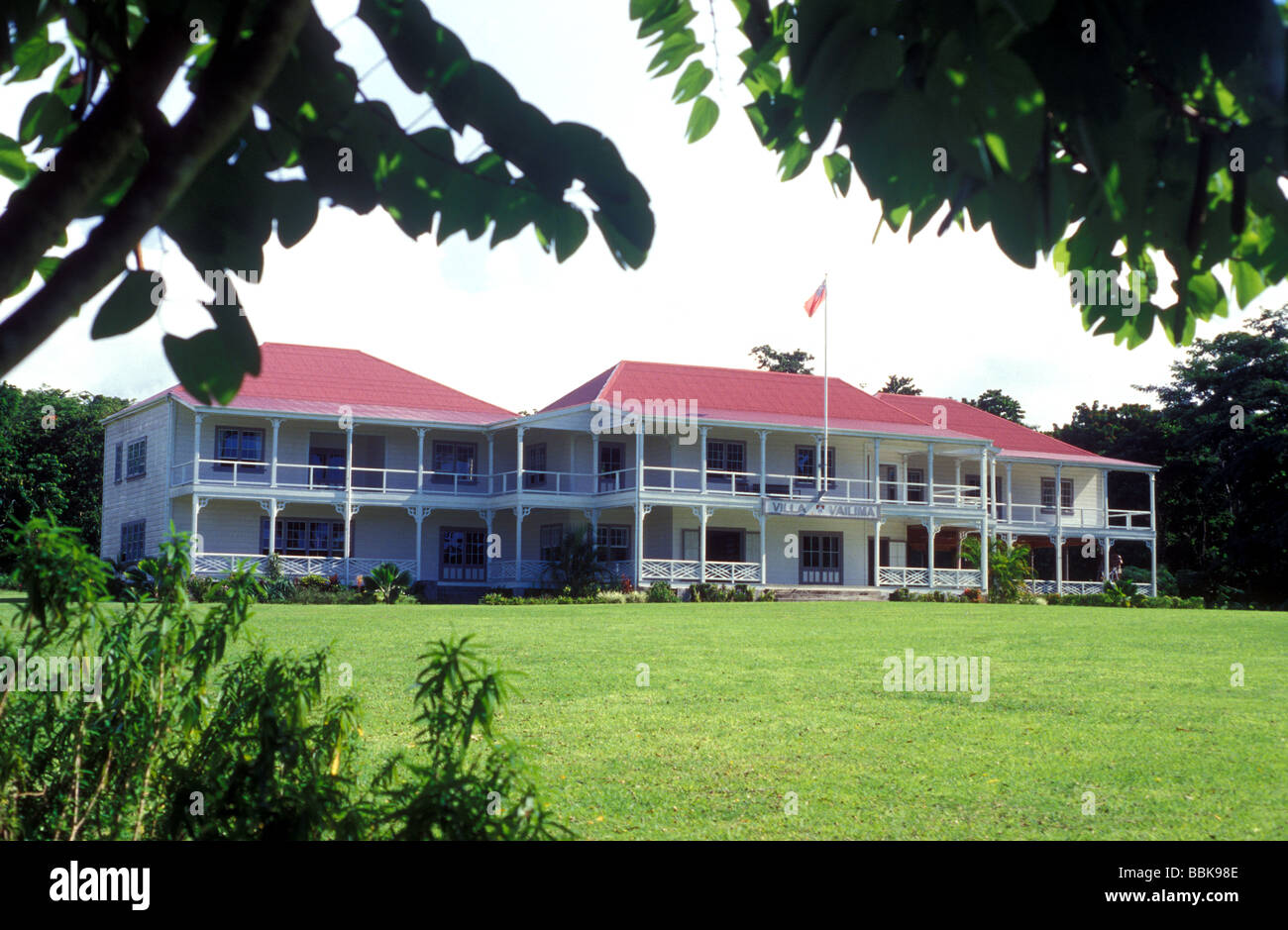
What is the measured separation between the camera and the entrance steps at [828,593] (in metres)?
34.3

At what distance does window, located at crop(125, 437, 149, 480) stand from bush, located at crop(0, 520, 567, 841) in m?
34.7

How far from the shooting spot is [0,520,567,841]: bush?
348 cm

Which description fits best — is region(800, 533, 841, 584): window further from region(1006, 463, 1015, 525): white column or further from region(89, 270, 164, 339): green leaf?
region(89, 270, 164, 339): green leaf

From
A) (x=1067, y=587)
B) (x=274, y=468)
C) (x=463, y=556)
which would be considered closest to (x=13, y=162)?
(x=274, y=468)

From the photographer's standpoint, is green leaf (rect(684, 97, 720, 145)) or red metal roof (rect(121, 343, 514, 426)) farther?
red metal roof (rect(121, 343, 514, 426))

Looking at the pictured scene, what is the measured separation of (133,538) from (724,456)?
19618 millimetres

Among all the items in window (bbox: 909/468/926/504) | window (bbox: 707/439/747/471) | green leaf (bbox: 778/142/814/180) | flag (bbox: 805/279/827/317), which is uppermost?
flag (bbox: 805/279/827/317)

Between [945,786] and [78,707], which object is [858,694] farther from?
[78,707]

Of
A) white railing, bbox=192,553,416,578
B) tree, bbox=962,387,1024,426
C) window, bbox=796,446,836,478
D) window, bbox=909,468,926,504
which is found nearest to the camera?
white railing, bbox=192,553,416,578

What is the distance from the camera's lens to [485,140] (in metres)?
1.82

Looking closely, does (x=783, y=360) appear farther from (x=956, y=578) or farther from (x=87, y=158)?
Answer: (x=87, y=158)

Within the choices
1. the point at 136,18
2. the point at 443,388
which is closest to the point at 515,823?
the point at 136,18

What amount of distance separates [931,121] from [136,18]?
1.60 m

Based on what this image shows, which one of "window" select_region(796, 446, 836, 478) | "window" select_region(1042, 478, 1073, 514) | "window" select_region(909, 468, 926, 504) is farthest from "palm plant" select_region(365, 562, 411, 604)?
"window" select_region(1042, 478, 1073, 514)
